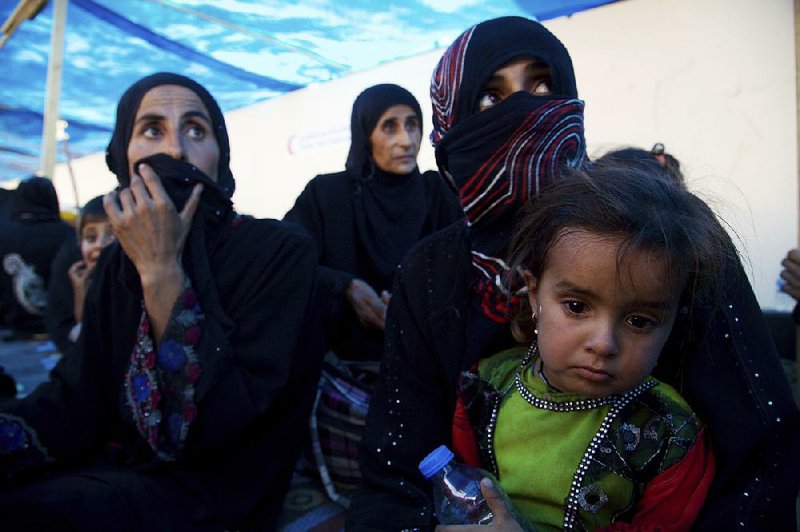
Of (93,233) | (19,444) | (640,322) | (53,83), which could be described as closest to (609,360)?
(640,322)

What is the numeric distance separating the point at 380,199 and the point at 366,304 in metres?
0.78

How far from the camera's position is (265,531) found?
5.82 feet

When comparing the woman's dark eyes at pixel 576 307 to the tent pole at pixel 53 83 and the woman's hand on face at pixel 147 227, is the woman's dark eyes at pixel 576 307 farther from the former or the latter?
the tent pole at pixel 53 83

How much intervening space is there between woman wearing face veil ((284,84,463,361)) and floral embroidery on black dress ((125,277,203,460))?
1.22 metres

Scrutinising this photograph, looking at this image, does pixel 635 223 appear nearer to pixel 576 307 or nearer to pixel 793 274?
pixel 576 307

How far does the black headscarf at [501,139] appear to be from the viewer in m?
1.25

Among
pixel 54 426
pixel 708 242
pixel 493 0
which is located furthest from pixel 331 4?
pixel 708 242

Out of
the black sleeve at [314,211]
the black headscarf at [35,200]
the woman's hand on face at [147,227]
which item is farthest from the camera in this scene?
the black headscarf at [35,200]

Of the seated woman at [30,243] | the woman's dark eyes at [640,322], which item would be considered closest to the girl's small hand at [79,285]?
the seated woman at [30,243]

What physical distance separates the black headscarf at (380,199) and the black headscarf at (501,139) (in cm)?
162

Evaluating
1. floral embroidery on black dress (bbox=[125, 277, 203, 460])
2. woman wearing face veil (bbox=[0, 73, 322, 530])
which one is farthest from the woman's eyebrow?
floral embroidery on black dress (bbox=[125, 277, 203, 460])

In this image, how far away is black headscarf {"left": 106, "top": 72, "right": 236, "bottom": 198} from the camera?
186 cm

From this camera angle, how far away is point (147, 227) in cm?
158

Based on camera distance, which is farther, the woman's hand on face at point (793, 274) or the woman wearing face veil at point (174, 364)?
the woman's hand on face at point (793, 274)
